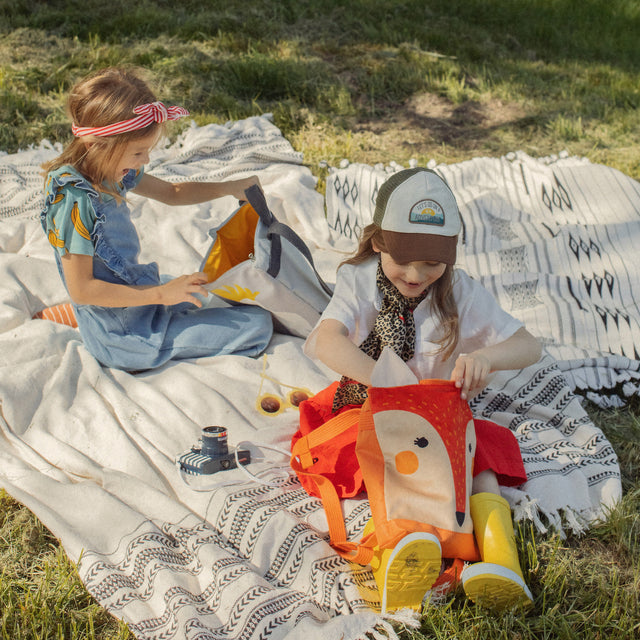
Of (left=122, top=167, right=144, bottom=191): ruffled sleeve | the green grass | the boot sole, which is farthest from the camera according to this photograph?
the green grass

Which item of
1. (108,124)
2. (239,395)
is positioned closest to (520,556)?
(239,395)

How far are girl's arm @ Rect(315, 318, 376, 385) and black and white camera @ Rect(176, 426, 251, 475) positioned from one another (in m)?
0.45

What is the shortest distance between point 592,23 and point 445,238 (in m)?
6.67

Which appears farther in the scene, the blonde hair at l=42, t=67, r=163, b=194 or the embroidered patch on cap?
the blonde hair at l=42, t=67, r=163, b=194

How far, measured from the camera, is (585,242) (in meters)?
3.31

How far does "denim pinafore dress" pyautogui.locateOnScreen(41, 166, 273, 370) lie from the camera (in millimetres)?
2434

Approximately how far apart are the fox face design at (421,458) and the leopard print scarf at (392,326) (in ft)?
0.67

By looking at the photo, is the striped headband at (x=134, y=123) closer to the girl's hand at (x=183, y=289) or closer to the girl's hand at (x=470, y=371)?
the girl's hand at (x=183, y=289)

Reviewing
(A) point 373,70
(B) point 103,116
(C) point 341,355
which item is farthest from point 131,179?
(A) point 373,70

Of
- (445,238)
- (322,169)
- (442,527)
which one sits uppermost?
(445,238)

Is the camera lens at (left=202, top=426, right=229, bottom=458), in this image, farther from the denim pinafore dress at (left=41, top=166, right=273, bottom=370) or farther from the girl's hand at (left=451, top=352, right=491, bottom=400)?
the girl's hand at (left=451, top=352, right=491, bottom=400)

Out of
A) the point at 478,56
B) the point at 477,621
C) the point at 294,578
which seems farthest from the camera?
the point at 478,56

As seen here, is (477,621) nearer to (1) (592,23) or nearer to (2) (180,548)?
(2) (180,548)

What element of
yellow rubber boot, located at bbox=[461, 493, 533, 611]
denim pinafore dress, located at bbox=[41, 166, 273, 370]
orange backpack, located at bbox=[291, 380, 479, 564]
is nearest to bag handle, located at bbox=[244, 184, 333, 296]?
denim pinafore dress, located at bbox=[41, 166, 273, 370]
